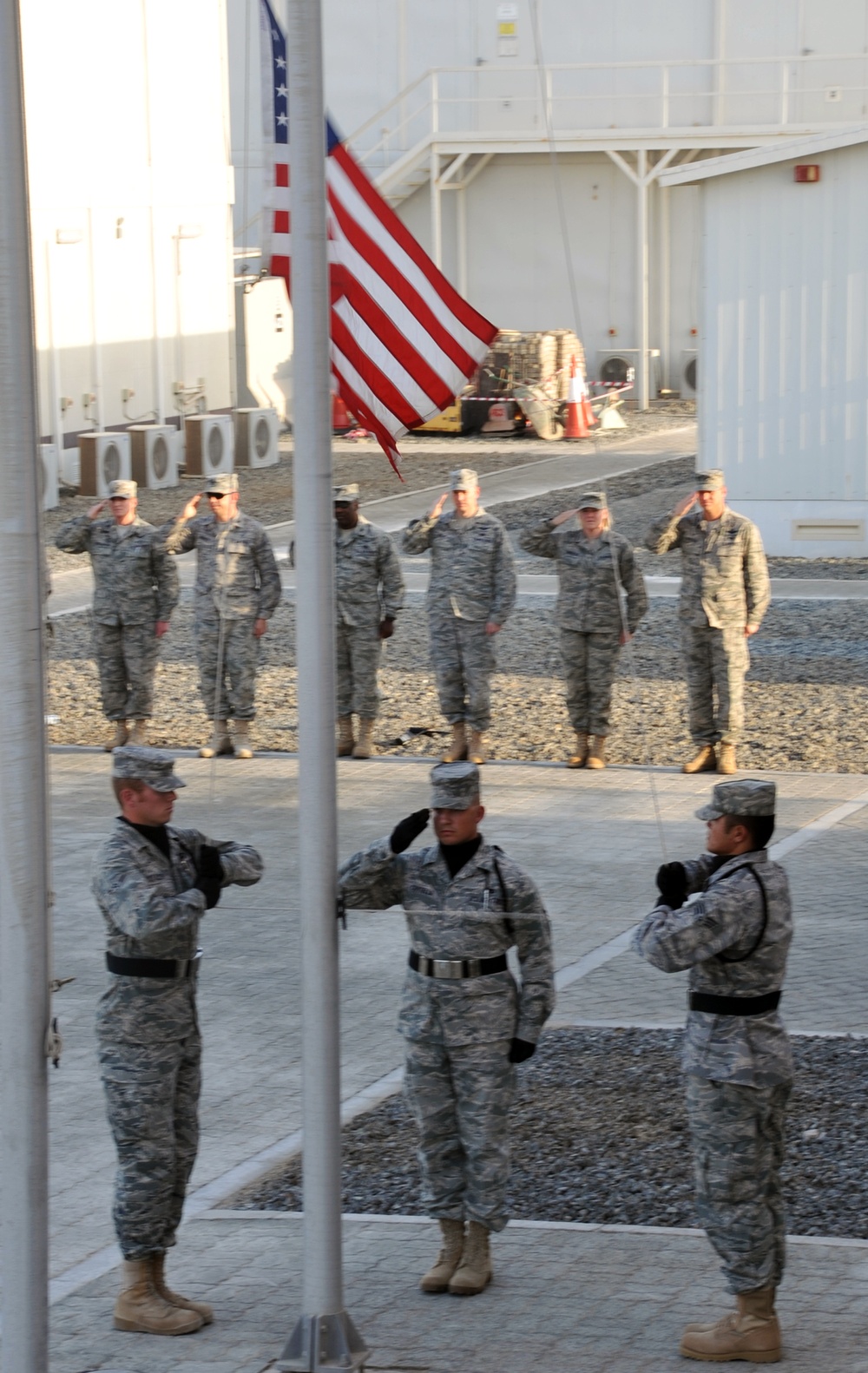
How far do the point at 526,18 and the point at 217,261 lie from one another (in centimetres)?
1189

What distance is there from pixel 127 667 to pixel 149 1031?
802cm

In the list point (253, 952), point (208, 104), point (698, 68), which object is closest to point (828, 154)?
point (253, 952)

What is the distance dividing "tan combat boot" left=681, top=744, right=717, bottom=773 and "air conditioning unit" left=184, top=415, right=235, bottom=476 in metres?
17.6

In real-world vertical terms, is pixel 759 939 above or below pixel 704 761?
above

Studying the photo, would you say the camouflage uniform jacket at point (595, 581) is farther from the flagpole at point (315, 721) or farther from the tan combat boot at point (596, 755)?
Result: the flagpole at point (315, 721)

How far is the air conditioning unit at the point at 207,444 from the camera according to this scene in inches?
1170

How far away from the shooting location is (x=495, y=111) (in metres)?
40.7

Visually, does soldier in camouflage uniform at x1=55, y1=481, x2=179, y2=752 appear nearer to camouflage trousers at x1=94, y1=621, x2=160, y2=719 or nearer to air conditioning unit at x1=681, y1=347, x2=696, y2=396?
camouflage trousers at x1=94, y1=621, x2=160, y2=719

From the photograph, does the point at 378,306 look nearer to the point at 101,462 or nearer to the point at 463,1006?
the point at 463,1006

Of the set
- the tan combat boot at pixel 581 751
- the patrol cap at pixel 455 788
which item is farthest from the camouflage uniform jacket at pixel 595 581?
the patrol cap at pixel 455 788

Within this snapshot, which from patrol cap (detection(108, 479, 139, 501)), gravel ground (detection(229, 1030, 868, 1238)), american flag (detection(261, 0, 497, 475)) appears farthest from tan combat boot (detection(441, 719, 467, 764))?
american flag (detection(261, 0, 497, 475))

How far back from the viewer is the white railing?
A: 3853 cm

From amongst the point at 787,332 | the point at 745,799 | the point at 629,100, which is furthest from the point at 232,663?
the point at 629,100

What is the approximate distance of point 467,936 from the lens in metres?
6.11
